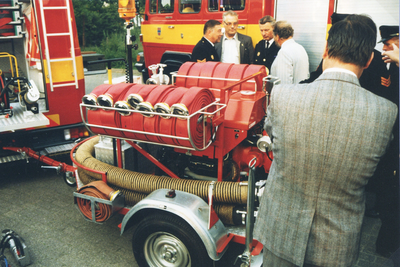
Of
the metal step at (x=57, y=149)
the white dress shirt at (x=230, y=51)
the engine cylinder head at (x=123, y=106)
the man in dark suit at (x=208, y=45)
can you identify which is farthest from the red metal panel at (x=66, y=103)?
→ the engine cylinder head at (x=123, y=106)

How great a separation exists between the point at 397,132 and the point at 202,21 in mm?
6308

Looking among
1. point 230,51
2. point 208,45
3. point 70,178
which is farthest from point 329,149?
point 230,51

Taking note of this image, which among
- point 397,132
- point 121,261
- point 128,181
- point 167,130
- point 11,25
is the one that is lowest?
point 121,261

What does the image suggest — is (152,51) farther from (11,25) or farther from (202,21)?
(11,25)

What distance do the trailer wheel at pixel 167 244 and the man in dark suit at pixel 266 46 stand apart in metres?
3.61

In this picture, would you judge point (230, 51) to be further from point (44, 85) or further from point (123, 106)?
point (123, 106)

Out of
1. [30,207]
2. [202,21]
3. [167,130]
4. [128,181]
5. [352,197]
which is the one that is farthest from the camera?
[202,21]

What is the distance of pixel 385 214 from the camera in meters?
3.43

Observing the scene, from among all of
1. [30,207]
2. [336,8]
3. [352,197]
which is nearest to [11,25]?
[30,207]

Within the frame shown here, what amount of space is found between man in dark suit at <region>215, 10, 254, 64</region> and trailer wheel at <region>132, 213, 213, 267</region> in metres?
3.31

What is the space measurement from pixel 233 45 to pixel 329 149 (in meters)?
4.29

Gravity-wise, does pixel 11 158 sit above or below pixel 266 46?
below

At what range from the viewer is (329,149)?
153 cm

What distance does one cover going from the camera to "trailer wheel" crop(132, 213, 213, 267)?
9.16 feet
